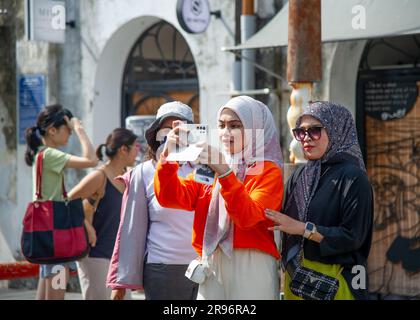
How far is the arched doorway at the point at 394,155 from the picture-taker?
10250 mm

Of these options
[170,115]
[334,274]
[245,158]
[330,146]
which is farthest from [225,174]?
[170,115]

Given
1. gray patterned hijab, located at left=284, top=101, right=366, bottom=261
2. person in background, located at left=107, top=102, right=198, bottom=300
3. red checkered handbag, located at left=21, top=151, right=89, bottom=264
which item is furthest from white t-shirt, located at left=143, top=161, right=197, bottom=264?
red checkered handbag, located at left=21, top=151, right=89, bottom=264

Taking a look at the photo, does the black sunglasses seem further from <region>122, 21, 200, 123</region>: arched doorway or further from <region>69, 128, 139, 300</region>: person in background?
<region>122, 21, 200, 123</region>: arched doorway

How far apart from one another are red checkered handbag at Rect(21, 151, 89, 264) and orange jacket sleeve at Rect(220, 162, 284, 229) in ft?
11.0

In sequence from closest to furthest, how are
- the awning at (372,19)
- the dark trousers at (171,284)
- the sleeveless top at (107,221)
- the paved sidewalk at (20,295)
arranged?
the dark trousers at (171,284)
the sleeveless top at (107,221)
the awning at (372,19)
the paved sidewalk at (20,295)

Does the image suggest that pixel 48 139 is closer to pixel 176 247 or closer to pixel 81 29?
pixel 176 247

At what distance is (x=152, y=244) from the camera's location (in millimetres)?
5793

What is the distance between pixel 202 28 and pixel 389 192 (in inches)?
102

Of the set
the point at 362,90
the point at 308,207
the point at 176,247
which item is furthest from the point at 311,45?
the point at 362,90

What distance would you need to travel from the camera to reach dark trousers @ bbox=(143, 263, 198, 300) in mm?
5680

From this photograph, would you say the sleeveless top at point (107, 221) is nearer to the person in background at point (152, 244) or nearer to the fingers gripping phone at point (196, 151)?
the person in background at point (152, 244)

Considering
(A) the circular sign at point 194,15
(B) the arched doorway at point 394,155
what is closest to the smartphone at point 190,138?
(B) the arched doorway at point 394,155

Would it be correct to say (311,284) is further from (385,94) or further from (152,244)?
(385,94)

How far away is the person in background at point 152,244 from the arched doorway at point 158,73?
610 cm
